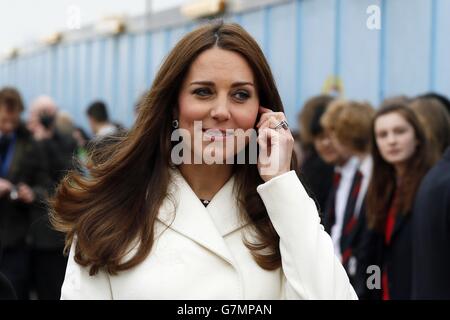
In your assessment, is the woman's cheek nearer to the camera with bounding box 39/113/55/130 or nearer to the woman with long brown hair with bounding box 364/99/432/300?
the woman with long brown hair with bounding box 364/99/432/300

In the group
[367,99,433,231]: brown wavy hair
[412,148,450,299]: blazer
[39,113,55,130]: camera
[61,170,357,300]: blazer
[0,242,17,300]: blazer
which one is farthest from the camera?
[39,113,55,130]: camera

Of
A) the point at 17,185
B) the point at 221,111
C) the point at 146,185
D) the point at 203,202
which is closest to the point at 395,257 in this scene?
the point at 203,202

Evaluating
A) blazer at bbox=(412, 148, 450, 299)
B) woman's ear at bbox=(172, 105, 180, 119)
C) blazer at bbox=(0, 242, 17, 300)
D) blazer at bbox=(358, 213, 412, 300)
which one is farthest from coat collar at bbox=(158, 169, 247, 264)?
blazer at bbox=(358, 213, 412, 300)

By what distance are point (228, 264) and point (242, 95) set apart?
48 cm

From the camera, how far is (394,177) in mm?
4918

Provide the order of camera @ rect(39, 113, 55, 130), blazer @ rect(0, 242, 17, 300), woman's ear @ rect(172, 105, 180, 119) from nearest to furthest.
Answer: woman's ear @ rect(172, 105, 180, 119)
blazer @ rect(0, 242, 17, 300)
camera @ rect(39, 113, 55, 130)

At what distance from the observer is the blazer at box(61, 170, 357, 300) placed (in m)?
2.26

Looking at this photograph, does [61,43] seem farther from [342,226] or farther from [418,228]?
[418,228]

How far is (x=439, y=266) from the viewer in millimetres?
3768

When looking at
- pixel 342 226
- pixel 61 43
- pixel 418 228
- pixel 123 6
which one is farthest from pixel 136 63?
pixel 418 228

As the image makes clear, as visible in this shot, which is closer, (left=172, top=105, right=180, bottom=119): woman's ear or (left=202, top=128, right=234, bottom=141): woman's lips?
(left=202, top=128, right=234, bottom=141): woman's lips

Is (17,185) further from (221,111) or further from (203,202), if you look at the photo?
(221,111)

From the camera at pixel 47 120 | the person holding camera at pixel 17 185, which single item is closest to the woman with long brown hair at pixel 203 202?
the person holding camera at pixel 17 185

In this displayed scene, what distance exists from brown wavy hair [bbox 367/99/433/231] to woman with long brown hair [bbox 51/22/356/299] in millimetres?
2250
